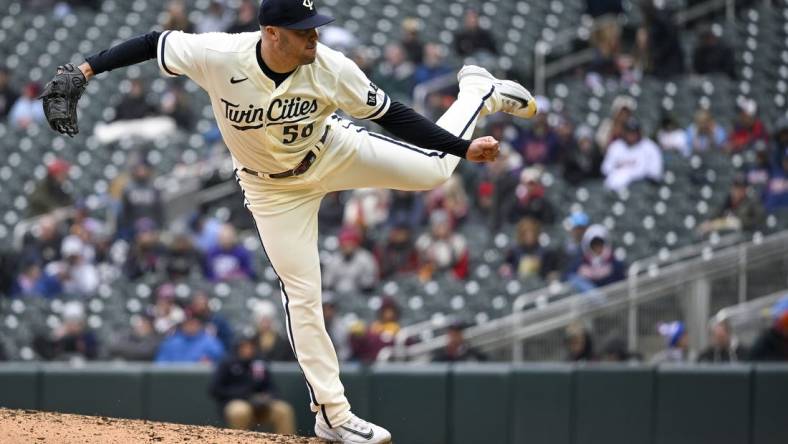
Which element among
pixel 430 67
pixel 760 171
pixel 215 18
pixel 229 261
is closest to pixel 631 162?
pixel 760 171

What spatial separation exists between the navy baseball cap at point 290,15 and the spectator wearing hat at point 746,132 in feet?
27.1

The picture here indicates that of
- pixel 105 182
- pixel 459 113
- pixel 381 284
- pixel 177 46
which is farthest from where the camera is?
pixel 105 182

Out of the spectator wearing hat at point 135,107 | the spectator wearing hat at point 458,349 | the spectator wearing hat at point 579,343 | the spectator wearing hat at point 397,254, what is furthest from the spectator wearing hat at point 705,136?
the spectator wearing hat at point 135,107

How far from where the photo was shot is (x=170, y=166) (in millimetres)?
14180

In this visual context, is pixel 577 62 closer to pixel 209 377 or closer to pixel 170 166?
pixel 170 166

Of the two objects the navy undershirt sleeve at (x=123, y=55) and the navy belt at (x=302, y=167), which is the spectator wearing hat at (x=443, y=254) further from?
the navy undershirt sleeve at (x=123, y=55)

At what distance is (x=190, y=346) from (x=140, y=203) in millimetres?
2759

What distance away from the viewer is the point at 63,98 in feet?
17.6

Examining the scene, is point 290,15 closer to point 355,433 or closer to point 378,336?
point 355,433

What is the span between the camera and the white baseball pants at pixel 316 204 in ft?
19.4

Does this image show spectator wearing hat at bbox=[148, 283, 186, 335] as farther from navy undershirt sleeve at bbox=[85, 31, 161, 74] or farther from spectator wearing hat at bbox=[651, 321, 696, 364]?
navy undershirt sleeve at bbox=[85, 31, 161, 74]

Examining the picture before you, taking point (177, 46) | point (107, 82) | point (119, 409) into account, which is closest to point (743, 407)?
point (119, 409)

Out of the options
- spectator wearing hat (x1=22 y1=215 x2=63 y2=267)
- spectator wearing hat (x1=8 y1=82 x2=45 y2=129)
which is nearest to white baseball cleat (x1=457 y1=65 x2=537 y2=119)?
spectator wearing hat (x1=22 y1=215 x2=63 y2=267)

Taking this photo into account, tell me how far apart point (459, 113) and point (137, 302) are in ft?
22.2
